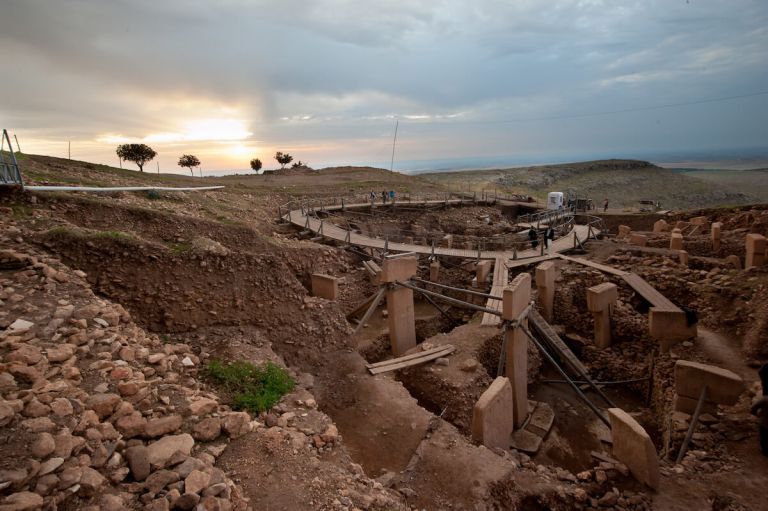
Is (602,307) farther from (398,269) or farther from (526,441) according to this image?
(398,269)

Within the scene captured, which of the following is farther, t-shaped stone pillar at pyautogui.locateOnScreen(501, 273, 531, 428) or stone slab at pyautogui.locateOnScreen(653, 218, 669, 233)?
stone slab at pyautogui.locateOnScreen(653, 218, 669, 233)

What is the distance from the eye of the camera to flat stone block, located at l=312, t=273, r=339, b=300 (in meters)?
10.9

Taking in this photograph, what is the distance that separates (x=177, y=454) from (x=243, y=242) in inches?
363

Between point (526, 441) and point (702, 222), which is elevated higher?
point (702, 222)

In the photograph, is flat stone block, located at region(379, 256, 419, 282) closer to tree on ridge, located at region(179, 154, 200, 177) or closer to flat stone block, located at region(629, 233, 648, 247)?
flat stone block, located at region(629, 233, 648, 247)

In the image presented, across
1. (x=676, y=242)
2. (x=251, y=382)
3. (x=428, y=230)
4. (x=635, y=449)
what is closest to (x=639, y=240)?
(x=676, y=242)

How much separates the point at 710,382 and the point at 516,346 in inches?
149

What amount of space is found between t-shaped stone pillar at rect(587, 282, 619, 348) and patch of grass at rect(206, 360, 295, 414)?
385 inches

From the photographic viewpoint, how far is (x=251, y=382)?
240 inches

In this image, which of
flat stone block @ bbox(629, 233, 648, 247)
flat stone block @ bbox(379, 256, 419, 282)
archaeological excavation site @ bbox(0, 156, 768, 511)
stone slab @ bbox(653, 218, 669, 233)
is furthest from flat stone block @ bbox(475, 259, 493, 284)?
stone slab @ bbox(653, 218, 669, 233)

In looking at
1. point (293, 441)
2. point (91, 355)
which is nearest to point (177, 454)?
point (293, 441)

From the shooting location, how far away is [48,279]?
19.3 feet

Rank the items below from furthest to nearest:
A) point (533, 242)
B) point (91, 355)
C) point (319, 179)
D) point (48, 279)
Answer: point (319, 179) < point (533, 242) < point (48, 279) < point (91, 355)

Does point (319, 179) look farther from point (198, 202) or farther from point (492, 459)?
point (492, 459)
